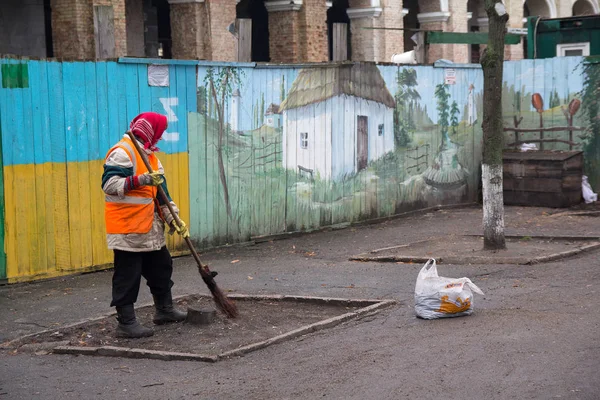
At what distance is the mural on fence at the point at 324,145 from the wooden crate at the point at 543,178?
876mm

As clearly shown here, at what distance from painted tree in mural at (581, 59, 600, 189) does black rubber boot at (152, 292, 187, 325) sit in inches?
404

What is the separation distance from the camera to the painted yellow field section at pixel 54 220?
379 inches

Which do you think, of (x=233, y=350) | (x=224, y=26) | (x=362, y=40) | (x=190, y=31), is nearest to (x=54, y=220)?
(x=233, y=350)

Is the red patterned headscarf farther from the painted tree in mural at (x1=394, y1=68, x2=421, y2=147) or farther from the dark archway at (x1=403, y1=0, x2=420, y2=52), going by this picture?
the dark archway at (x1=403, y1=0, x2=420, y2=52)

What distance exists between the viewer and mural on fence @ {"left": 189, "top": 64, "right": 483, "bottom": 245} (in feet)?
38.8

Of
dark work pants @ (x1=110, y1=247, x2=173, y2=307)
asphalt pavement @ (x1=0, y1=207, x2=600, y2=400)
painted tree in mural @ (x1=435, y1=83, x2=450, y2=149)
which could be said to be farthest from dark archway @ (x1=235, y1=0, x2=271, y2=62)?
dark work pants @ (x1=110, y1=247, x2=173, y2=307)

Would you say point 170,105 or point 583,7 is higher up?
point 583,7

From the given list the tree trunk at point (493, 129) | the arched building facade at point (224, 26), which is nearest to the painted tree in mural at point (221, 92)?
the tree trunk at point (493, 129)

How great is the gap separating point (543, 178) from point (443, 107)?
2.03 m

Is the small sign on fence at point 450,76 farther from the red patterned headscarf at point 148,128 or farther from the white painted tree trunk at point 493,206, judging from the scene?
the red patterned headscarf at point 148,128

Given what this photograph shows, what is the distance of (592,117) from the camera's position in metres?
15.9

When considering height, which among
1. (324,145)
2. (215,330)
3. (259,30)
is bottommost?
(215,330)

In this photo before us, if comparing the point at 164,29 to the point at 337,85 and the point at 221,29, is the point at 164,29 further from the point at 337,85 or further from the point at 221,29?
the point at 337,85

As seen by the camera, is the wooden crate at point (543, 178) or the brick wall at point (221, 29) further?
the brick wall at point (221, 29)
